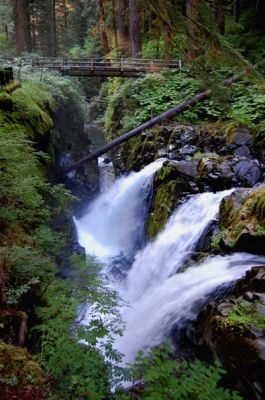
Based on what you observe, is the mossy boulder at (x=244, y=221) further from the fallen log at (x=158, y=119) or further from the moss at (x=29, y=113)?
the fallen log at (x=158, y=119)

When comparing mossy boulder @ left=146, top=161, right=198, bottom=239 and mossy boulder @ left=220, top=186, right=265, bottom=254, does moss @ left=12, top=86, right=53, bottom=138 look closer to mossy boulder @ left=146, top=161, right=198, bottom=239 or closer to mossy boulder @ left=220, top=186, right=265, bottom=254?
mossy boulder @ left=146, top=161, right=198, bottom=239

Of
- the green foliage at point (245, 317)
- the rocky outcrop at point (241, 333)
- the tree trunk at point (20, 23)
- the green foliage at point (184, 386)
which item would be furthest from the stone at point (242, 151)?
the tree trunk at point (20, 23)

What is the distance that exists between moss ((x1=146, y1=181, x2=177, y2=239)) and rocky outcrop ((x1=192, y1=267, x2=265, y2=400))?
4764 mm

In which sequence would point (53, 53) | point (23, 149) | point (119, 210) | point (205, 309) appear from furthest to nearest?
point (53, 53)
point (119, 210)
point (23, 149)
point (205, 309)

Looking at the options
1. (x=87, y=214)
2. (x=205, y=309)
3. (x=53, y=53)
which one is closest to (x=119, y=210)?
(x=87, y=214)

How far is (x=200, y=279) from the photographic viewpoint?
20.8 ft

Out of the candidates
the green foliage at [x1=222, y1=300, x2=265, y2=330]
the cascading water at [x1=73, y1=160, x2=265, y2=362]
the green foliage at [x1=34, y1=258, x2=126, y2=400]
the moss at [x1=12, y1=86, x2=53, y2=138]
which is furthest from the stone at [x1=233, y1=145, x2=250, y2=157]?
the green foliage at [x1=34, y1=258, x2=126, y2=400]

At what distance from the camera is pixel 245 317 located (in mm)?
4363

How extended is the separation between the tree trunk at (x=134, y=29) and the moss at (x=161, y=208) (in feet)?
38.3

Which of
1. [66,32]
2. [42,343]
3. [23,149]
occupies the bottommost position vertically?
[42,343]

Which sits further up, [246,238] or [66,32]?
[66,32]

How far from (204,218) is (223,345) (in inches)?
188

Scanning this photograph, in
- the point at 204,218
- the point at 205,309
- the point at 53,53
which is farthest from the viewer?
the point at 53,53

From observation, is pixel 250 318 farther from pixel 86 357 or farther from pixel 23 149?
pixel 23 149
